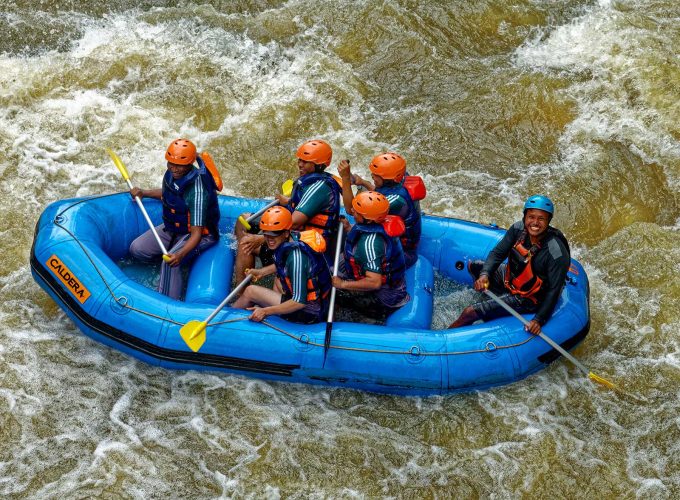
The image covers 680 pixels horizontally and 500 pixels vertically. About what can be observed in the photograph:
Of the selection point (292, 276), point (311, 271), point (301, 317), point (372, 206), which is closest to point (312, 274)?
point (311, 271)

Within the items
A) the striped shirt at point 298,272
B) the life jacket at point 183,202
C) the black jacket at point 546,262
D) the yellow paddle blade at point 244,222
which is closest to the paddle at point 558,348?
the black jacket at point 546,262

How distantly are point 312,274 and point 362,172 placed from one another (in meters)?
3.07

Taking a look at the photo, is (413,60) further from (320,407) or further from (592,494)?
(592,494)

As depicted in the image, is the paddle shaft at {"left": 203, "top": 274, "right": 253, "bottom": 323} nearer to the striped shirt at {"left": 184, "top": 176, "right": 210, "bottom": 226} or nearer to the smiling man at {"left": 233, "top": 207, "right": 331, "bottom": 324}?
the smiling man at {"left": 233, "top": 207, "right": 331, "bottom": 324}

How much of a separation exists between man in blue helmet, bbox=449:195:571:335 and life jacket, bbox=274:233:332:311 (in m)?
1.22

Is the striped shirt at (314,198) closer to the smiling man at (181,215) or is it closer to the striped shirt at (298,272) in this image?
the striped shirt at (298,272)

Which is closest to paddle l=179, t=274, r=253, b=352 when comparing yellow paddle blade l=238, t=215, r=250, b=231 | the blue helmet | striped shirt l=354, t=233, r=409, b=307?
yellow paddle blade l=238, t=215, r=250, b=231

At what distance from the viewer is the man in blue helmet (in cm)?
583

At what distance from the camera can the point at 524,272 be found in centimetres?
611

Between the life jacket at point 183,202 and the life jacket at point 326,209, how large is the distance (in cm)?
68

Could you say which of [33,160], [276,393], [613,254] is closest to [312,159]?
[276,393]

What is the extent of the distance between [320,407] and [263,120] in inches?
165

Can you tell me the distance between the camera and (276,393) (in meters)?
6.32

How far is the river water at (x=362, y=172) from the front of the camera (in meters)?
5.91
